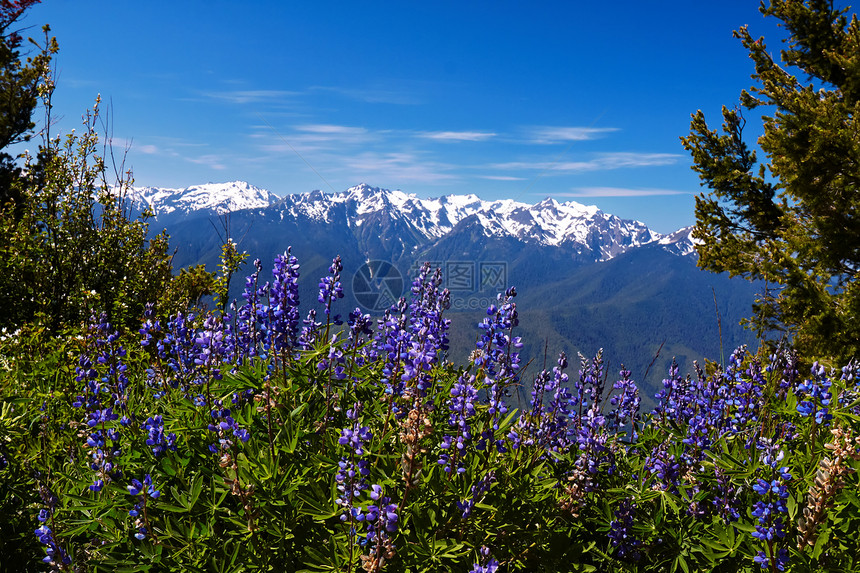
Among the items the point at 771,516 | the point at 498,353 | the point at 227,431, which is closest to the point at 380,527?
the point at 227,431

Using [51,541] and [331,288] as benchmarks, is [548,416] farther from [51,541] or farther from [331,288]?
[51,541]

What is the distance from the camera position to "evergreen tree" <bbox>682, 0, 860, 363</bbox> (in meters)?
13.5

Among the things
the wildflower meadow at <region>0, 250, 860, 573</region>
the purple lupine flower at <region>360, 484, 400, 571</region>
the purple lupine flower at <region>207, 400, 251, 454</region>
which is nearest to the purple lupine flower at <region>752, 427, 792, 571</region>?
the wildflower meadow at <region>0, 250, 860, 573</region>

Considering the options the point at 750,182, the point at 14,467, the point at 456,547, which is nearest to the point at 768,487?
the point at 456,547

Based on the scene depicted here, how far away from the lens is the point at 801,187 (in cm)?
1465

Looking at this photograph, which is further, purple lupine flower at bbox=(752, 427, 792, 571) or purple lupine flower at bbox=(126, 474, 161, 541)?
purple lupine flower at bbox=(126, 474, 161, 541)

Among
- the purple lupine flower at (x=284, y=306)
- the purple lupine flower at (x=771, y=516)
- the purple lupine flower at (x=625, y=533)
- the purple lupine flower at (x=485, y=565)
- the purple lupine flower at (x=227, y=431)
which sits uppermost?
the purple lupine flower at (x=284, y=306)

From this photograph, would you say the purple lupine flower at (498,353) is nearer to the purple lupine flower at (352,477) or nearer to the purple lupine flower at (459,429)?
the purple lupine flower at (459,429)

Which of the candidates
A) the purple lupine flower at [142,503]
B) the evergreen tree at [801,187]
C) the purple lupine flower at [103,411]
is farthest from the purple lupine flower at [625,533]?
→ the evergreen tree at [801,187]

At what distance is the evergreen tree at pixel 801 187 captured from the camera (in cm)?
1355

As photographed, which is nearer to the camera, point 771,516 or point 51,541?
point 771,516

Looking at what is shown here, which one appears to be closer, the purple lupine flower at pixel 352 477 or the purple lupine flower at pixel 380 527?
the purple lupine flower at pixel 380 527

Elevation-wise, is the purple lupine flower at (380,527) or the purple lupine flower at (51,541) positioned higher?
the purple lupine flower at (380,527)

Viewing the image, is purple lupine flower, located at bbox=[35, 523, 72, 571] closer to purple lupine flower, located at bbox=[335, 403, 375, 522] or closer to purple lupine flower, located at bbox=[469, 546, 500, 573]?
purple lupine flower, located at bbox=[335, 403, 375, 522]
